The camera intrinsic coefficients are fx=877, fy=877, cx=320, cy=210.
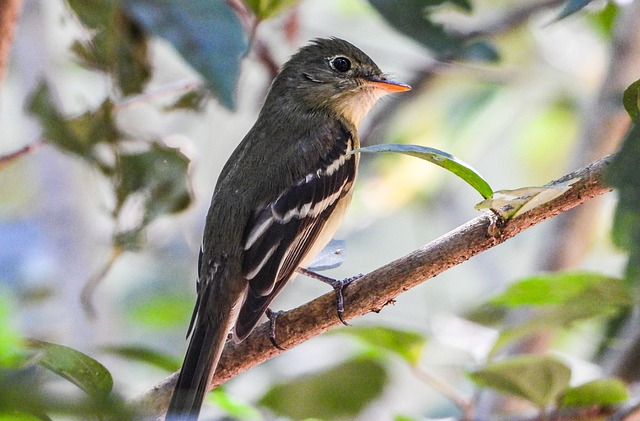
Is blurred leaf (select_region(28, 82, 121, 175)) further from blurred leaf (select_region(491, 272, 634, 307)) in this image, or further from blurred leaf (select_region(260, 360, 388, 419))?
blurred leaf (select_region(491, 272, 634, 307))

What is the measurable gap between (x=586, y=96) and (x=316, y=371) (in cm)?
279

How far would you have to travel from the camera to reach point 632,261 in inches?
51.3

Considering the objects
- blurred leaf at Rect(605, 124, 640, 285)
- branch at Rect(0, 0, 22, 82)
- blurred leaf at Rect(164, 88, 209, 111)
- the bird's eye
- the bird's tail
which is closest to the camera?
blurred leaf at Rect(605, 124, 640, 285)

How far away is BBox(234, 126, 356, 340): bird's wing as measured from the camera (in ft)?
8.04

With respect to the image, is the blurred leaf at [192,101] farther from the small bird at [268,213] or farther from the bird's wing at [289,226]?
the bird's wing at [289,226]

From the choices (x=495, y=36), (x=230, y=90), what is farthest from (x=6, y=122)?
(x=230, y=90)

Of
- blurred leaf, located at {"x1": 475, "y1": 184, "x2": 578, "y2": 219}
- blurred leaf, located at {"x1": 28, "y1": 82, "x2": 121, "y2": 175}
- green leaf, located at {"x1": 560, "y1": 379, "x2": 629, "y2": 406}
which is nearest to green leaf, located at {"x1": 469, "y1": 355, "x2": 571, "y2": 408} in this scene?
green leaf, located at {"x1": 560, "y1": 379, "x2": 629, "y2": 406}

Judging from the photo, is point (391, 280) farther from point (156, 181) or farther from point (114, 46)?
point (114, 46)

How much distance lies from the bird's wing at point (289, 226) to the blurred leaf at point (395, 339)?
9.9 inches

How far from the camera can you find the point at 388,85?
323 cm

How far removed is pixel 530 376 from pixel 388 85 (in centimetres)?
133

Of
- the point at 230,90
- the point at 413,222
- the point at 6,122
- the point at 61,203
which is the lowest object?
the point at 230,90

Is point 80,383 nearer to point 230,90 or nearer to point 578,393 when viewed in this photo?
point 230,90

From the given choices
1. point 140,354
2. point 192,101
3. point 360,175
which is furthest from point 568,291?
point 360,175
